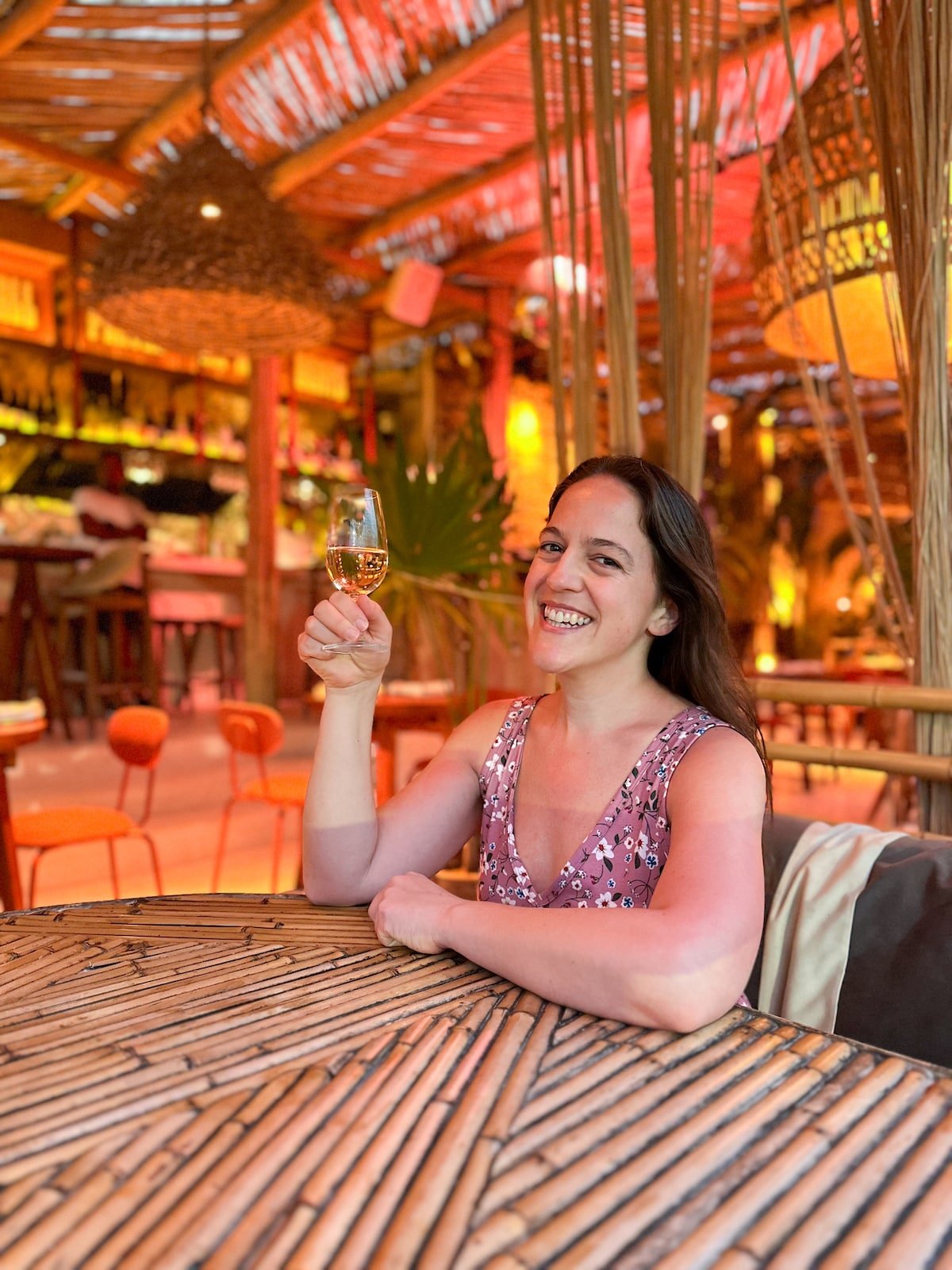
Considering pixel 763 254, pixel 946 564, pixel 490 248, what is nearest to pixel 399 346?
pixel 490 248

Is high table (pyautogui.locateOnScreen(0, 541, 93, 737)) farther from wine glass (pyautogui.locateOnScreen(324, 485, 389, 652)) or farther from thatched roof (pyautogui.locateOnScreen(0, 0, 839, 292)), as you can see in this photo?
wine glass (pyautogui.locateOnScreen(324, 485, 389, 652))

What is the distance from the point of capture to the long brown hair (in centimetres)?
148

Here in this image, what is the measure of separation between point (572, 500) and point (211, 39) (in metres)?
4.55

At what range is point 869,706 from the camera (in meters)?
1.90

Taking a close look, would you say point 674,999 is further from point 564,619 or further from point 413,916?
point 564,619

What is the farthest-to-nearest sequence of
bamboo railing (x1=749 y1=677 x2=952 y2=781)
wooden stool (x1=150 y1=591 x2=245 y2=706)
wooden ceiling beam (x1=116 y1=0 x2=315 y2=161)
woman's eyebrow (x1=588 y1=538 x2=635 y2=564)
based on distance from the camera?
wooden stool (x1=150 y1=591 x2=245 y2=706)
wooden ceiling beam (x1=116 y1=0 x2=315 y2=161)
bamboo railing (x1=749 y1=677 x2=952 y2=781)
woman's eyebrow (x1=588 y1=538 x2=635 y2=564)

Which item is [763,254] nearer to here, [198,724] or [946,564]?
[946,564]

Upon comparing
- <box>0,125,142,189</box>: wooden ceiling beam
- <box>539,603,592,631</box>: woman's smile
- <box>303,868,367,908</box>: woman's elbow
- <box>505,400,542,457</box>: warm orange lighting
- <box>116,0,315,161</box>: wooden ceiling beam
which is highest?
<box>116,0,315,161</box>: wooden ceiling beam

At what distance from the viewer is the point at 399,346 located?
33.8 feet

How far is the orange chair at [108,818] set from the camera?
2.82m

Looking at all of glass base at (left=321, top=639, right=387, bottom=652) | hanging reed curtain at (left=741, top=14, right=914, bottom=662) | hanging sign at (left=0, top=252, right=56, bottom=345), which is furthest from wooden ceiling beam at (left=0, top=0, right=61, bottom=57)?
glass base at (left=321, top=639, right=387, bottom=652)

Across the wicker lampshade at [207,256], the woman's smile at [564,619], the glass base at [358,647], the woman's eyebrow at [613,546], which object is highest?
the wicker lampshade at [207,256]

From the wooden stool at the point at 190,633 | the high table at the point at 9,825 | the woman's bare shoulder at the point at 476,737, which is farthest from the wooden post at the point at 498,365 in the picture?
the woman's bare shoulder at the point at 476,737

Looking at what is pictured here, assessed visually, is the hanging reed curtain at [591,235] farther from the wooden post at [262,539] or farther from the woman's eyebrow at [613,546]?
the wooden post at [262,539]
